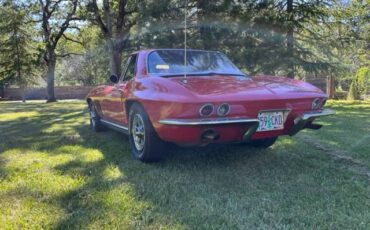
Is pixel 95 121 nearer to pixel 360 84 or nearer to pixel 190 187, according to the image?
pixel 190 187

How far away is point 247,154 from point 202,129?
4.53 feet

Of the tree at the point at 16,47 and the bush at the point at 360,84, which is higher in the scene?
the tree at the point at 16,47

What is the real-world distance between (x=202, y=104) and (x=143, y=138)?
3.82 ft

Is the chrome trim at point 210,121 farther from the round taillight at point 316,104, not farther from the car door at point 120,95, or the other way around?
the car door at point 120,95

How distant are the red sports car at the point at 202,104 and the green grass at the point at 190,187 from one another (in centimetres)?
39

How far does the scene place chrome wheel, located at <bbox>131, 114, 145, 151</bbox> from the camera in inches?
159

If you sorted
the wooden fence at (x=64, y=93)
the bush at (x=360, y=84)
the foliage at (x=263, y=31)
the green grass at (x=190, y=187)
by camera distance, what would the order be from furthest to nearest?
the wooden fence at (x=64, y=93)
the bush at (x=360, y=84)
the foliage at (x=263, y=31)
the green grass at (x=190, y=187)

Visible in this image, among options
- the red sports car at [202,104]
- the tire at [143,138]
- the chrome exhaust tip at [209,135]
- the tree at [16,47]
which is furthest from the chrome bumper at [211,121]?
the tree at [16,47]

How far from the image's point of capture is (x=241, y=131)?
3.40 metres

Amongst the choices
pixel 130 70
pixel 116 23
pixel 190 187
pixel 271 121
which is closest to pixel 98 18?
pixel 116 23

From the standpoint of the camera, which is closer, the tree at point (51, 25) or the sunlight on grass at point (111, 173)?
the sunlight on grass at point (111, 173)

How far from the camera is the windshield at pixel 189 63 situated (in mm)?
4258

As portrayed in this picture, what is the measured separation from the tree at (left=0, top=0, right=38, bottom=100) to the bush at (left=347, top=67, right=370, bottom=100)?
68.4ft

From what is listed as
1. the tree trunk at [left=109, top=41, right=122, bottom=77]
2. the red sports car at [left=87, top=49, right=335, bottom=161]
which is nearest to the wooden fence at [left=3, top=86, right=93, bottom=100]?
the tree trunk at [left=109, top=41, right=122, bottom=77]
